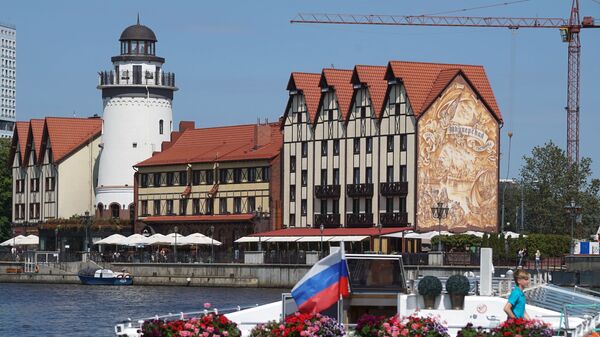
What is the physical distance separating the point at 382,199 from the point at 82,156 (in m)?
46.1

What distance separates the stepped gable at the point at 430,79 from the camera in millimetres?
121000

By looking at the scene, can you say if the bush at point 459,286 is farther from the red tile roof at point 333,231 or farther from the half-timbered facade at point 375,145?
the half-timbered facade at point 375,145

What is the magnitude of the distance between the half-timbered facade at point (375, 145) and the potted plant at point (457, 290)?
8281 centimetres

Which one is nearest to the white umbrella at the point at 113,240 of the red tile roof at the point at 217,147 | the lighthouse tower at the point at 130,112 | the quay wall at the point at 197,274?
the quay wall at the point at 197,274

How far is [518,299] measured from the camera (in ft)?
103

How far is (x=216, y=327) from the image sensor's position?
33.7m

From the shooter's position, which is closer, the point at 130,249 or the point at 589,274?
the point at 589,274

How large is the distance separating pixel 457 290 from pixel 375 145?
88427 millimetres

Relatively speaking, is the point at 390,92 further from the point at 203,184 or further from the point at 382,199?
the point at 203,184

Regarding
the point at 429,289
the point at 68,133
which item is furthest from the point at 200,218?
the point at 429,289

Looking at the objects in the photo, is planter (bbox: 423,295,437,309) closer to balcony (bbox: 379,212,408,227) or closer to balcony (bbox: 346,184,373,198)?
balcony (bbox: 379,212,408,227)

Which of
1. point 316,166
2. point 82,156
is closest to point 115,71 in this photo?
point 82,156

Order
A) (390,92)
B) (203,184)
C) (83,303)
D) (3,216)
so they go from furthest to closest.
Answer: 1. (3,216)
2. (203,184)
3. (390,92)
4. (83,303)

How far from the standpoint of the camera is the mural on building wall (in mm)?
121062
